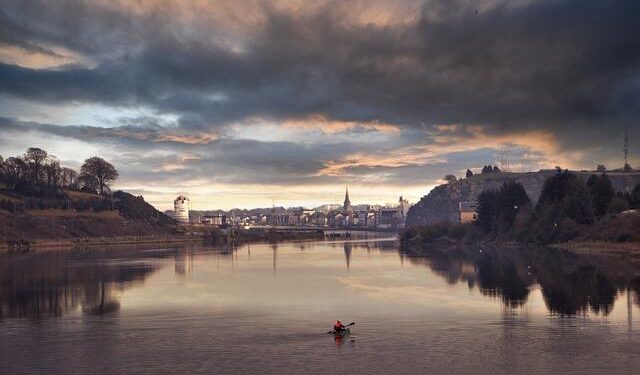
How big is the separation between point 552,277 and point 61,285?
65.9 meters

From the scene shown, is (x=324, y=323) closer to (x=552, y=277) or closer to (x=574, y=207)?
(x=552, y=277)

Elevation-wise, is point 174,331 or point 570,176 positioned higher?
point 570,176

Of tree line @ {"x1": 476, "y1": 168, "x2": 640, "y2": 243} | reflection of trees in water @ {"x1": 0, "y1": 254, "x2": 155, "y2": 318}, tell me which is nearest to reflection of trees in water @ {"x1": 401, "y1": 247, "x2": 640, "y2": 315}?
tree line @ {"x1": 476, "y1": 168, "x2": 640, "y2": 243}

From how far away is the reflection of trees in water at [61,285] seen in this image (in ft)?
221

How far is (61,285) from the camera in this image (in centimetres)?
9081

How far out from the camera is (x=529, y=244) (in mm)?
188125

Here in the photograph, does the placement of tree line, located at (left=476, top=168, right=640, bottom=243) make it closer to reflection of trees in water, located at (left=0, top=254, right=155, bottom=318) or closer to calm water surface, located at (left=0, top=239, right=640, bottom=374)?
calm water surface, located at (left=0, top=239, right=640, bottom=374)

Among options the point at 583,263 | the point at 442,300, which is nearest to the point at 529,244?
the point at 583,263

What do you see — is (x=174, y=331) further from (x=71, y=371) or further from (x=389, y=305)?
(x=389, y=305)

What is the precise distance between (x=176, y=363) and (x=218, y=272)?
249 ft

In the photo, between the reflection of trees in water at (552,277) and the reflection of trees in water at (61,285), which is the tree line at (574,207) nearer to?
the reflection of trees in water at (552,277)

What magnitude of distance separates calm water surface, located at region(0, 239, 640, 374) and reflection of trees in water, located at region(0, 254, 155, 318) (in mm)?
293

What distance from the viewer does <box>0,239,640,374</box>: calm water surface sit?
40.5 meters

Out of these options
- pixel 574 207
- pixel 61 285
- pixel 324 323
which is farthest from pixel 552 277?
pixel 574 207
